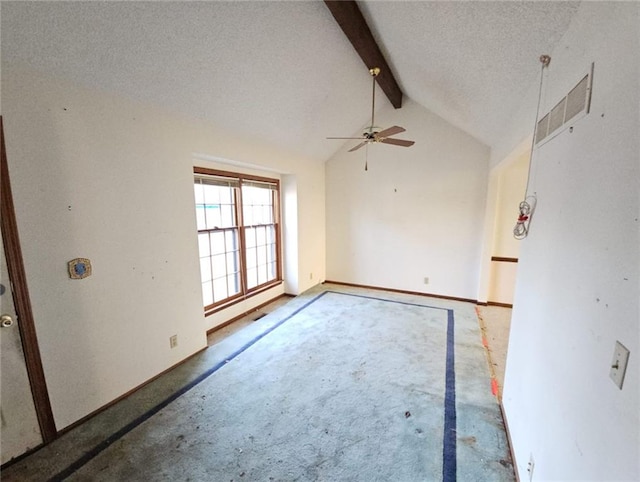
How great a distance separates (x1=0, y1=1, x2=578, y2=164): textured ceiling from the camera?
1462 millimetres

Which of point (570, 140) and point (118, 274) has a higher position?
point (570, 140)

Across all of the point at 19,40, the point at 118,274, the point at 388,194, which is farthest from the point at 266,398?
the point at 388,194

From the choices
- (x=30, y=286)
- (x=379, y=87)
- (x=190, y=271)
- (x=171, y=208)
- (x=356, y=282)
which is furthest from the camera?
(x=356, y=282)

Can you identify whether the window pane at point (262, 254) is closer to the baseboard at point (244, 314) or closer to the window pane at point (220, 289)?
the baseboard at point (244, 314)

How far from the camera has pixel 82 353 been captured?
192 cm

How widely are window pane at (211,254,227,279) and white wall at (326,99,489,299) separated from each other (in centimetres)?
231

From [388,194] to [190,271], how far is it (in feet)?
10.9

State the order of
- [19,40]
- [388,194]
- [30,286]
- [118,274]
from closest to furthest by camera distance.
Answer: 1. [19,40]
2. [30,286]
3. [118,274]
4. [388,194]

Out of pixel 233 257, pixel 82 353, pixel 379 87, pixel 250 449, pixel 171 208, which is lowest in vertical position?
pixel 250 449

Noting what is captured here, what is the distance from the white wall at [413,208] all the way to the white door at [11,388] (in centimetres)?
422

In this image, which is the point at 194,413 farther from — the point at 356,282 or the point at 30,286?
the point at 356,282

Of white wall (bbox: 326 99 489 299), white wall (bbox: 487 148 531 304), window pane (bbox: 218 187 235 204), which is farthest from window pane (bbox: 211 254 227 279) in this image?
white wall (bbox: 487 148 531 304)

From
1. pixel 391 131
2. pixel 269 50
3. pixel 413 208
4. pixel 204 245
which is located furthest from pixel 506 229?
pixel 204 245

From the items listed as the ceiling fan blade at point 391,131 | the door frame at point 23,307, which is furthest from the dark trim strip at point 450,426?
the door frame at point 23,307
